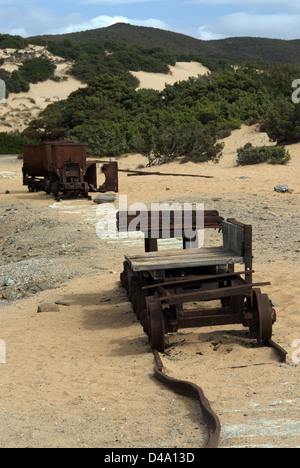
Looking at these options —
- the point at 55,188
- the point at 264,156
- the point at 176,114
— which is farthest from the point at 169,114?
the point at 55,188

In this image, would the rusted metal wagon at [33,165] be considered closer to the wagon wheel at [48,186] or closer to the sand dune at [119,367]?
the wagon wheel at [48,186]

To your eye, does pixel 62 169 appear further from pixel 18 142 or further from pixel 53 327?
pixel 18 142

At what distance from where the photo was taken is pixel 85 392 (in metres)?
4.57

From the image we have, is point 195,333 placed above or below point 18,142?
below

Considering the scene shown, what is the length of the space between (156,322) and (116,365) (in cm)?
48

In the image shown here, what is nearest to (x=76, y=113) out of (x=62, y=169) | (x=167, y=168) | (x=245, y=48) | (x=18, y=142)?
(x=18, y=142)

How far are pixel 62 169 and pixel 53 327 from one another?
10384mm

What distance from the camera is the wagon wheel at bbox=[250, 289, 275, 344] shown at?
17.2 ft

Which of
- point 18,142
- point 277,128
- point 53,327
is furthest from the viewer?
point 18,142

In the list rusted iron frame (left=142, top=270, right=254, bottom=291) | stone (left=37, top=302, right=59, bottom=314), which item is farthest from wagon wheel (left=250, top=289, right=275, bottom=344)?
stone (left=37, top=302, right=59, bottom=314)

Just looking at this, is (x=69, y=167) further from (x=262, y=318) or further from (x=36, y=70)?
(x=36, y=70)

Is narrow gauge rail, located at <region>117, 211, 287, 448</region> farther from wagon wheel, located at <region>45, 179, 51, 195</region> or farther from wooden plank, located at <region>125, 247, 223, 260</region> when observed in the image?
wagon wheel, located at <region>45, 179, 51, 195</region>

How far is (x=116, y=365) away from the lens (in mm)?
5207
